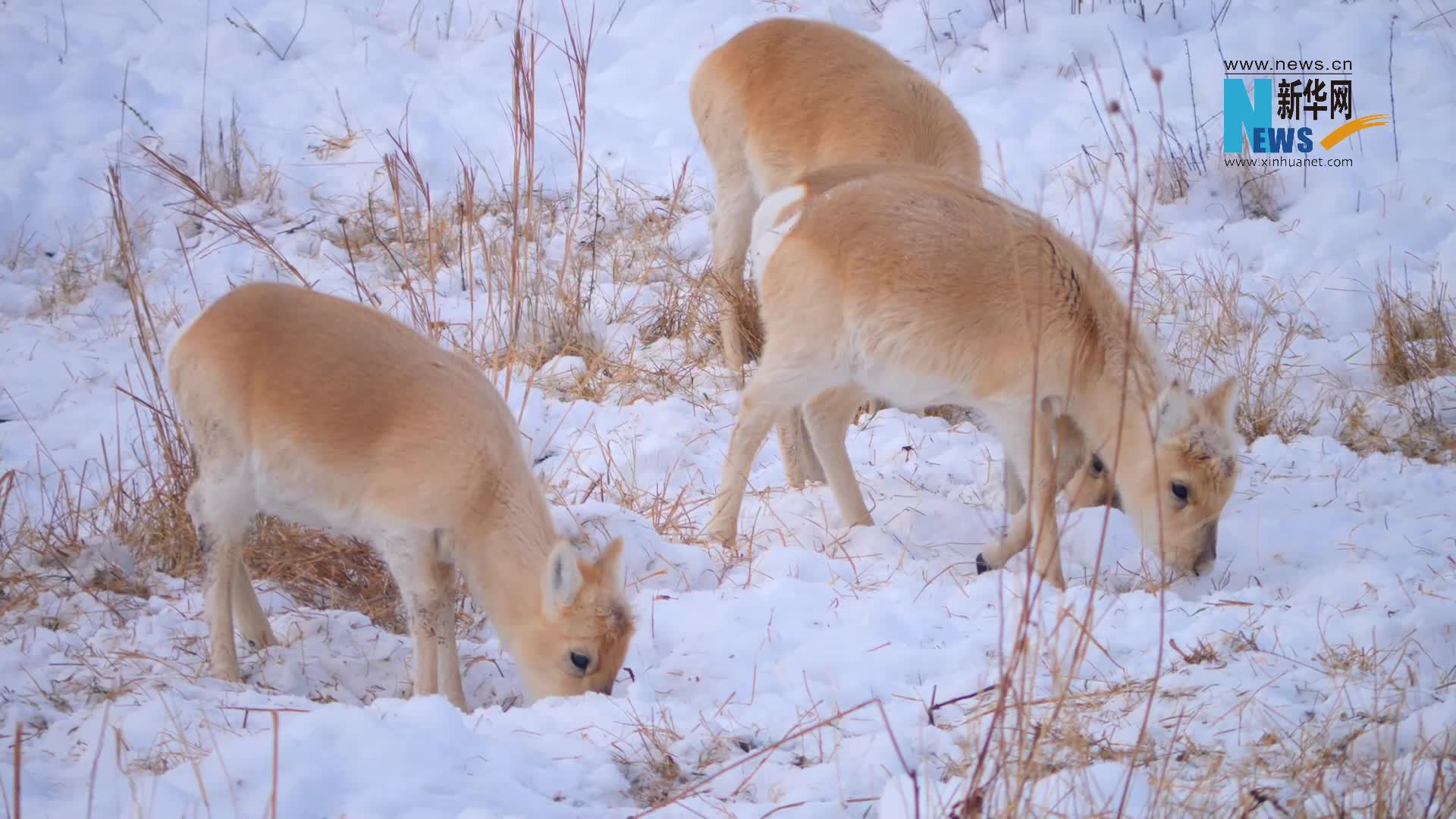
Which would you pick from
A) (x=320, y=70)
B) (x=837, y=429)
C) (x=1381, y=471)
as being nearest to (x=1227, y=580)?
(x=1381, y=471)

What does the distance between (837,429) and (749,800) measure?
2.98 meters

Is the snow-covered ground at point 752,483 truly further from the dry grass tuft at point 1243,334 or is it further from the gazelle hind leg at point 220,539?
the gazelle hind leg at point 220,539

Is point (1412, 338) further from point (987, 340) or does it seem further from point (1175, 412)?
point (987, 340)

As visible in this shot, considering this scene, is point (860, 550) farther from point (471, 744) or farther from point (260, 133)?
point (260, 133)

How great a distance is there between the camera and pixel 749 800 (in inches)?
133

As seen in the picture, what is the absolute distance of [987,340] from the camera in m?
5.23

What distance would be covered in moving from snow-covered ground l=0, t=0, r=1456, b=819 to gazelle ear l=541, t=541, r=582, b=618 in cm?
42

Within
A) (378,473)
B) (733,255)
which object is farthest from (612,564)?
(733,255)

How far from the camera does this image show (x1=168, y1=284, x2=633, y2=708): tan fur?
14.8ft

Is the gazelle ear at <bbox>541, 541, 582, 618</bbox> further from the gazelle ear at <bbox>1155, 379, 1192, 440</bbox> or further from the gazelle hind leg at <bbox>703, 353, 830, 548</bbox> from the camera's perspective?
the gazelle ear at <bbox>1155, 379, 1192, 440</bbox>

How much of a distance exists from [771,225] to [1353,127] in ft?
21.1

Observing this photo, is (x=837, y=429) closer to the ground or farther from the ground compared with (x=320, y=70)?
closer to the ground

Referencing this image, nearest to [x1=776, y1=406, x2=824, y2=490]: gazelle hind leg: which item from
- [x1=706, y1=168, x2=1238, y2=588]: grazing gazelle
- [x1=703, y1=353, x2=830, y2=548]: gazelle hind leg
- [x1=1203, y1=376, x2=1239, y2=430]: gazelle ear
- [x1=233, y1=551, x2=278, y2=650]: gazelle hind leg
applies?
[x1=703, y1=353, x2=830, y2=548]: gazelle hind leg

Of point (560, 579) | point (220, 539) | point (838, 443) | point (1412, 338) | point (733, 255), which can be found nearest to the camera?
point (560, 579)
